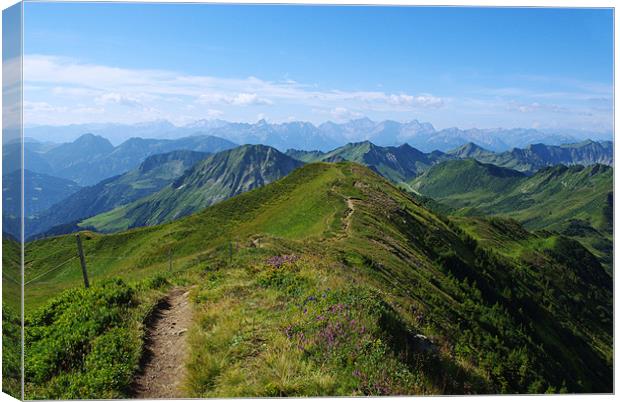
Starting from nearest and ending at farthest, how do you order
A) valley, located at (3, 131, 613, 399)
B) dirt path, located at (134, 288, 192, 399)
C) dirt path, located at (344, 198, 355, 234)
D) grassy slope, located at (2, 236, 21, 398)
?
valley, located at (3, 131, 613, 399)
dirt path, located at (134, 288, 192, 399)
grassy slope, located at (2, 236, 21, 398)
dirt path, located at (344, 198, 355, 234)

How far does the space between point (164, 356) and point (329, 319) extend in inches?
191

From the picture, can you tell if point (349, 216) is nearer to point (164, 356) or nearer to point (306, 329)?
point (306, 329)

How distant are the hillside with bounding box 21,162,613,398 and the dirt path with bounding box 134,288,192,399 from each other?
361mm

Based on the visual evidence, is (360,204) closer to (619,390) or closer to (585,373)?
(585,373)

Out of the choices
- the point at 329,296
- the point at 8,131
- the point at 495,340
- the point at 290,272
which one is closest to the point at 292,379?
the point at 329,296

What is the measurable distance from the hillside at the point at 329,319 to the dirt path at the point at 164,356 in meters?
0.36

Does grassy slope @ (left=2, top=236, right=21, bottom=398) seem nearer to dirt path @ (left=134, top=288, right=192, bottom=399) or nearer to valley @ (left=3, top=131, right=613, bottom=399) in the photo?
valley @ (left=3, top=131, right=613, bottom=399)

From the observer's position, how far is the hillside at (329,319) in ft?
36.4

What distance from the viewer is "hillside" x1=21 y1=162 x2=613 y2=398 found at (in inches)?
436

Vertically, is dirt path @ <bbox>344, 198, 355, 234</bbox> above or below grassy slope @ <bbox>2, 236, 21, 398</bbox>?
below

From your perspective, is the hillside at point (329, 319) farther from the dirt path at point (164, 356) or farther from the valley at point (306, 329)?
the dirt path at point (164, 356)

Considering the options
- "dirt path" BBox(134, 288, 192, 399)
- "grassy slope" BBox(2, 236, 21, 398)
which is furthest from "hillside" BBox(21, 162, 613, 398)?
"grassy slope" BBox(2, 236, 21, 398)

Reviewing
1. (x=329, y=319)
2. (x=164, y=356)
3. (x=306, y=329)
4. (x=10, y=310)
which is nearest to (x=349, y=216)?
(x=329, y=319)

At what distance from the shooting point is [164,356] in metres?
12.6
